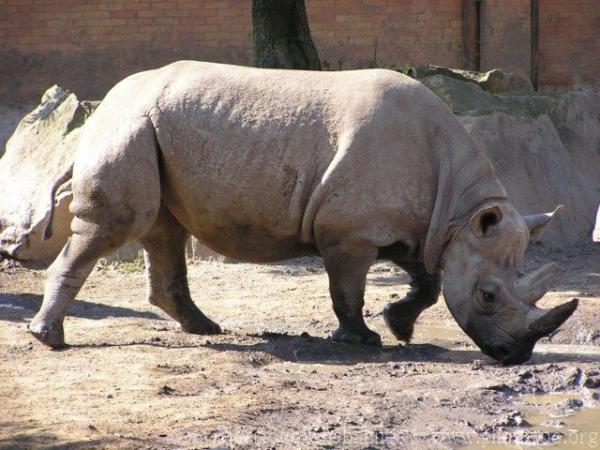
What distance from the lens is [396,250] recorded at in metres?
7.74

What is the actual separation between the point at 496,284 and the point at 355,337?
1000 mm

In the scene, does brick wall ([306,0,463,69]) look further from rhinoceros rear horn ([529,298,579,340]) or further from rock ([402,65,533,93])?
rhinoceros rear horn ([529,298,579,340])

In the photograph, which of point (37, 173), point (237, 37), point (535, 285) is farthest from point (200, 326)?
point (237, 37)

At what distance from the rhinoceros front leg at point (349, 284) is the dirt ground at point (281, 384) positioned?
0.41 feet

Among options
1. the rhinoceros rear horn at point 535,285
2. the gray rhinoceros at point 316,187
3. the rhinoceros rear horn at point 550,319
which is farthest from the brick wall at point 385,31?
the rhinoceros rear horn at point 550,319

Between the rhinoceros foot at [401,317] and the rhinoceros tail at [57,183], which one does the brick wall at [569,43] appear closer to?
the rhinoceros foot at [401,317]

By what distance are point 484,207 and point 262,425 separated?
2.26 metres

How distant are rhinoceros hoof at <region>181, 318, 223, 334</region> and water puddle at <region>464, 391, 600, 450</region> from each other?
259 centimetres

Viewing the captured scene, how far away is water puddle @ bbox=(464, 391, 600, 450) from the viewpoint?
595 centimetres

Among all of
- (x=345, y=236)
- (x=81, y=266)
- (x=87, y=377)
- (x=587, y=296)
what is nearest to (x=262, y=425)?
(x=87, y=377)

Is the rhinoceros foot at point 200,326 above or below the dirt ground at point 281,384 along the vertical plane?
below

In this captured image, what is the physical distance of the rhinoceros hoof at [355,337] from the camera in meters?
7.75

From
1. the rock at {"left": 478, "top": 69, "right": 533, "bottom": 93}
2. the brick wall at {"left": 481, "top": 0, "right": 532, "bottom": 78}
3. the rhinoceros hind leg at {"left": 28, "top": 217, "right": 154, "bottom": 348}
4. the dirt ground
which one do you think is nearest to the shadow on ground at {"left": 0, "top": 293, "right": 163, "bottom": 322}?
the dirt ground

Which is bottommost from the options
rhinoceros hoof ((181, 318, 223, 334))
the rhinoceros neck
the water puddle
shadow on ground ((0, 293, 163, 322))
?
shadow on ground ((0, 293, 163, 322))
